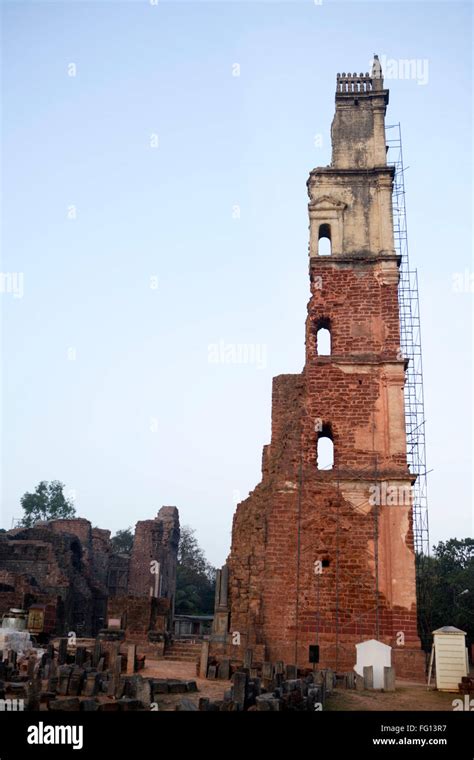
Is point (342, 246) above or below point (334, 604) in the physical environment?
above

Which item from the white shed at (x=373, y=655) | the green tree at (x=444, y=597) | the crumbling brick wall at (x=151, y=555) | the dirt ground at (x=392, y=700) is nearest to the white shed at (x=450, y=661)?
the dirt ground at (x=392, y=700)

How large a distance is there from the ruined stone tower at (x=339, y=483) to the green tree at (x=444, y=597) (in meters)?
8.94

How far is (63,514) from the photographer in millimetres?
61562

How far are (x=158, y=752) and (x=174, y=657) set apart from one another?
12.4 m

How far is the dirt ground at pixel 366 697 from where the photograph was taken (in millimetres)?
10254

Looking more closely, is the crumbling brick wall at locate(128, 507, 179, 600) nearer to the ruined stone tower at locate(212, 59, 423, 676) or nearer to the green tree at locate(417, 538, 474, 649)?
the green tree at locate(417, 538, 474, 649)

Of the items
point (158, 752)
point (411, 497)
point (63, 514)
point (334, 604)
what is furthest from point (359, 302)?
point (63, 514)

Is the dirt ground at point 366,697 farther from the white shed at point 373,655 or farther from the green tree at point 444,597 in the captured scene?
the green tree at point 444,597

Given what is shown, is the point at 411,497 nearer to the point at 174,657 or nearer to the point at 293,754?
the point at 174,657

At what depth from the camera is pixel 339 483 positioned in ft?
56.3

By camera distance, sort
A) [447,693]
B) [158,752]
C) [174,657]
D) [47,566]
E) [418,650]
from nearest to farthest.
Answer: [158,752]
[447,693]
[418,650]
[174,657]
[47,566]

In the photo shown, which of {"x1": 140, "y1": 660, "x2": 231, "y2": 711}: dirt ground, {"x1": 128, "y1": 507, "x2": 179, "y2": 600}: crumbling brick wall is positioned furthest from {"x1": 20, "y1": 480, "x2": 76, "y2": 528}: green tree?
{"x1": 140, "y1": 660, "x2": 231, "y2": 711}: dirt ground

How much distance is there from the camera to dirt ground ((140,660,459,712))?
404 inches

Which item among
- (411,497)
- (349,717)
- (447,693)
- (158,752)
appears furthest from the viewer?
(411,497)
